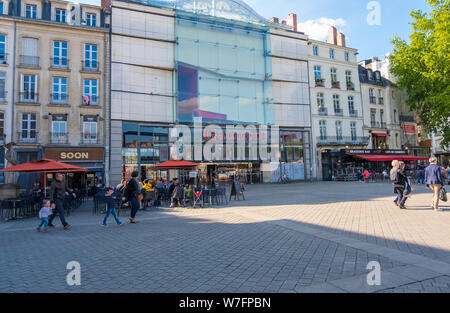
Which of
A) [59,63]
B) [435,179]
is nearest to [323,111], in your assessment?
[435,179]

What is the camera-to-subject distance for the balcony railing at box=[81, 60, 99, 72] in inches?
945

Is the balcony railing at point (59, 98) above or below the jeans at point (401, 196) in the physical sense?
above

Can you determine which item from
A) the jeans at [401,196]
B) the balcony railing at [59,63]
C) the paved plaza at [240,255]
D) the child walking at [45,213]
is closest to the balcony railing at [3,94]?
the balcony railing at [59,63]

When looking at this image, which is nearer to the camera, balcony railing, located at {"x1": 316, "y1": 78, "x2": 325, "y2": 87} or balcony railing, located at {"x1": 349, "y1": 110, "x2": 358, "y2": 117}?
balcony railing, located at {"x1": 316, "y1": 78, "x2": 325, "y2": 87}

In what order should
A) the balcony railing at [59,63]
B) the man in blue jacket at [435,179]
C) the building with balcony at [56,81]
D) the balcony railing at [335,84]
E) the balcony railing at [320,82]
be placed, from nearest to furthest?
the man in blue jacket at [435,179] → the building with balcony at [56,81] → the balcony railing at [59,63] → the balcony railing at [320,82] → the balcony railing at [335,84]

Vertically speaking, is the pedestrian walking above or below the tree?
below

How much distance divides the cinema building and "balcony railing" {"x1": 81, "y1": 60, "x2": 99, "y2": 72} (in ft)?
4.93

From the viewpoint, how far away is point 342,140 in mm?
34656

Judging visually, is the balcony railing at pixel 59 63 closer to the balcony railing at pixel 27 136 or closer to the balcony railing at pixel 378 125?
the balcony railing at pixel 27 136

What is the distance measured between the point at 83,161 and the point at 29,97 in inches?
260

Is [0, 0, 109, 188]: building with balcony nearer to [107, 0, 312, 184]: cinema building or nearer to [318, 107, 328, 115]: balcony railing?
[107, 0, 312, 184]: cinema building

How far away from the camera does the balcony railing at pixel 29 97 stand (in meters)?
22.2

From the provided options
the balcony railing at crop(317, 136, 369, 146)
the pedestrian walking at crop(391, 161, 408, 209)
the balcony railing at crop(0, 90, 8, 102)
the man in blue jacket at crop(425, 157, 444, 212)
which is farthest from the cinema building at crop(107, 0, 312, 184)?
the man in blue jacket at crop(425, 157, 444, 212)

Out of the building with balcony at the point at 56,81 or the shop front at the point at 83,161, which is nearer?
the building with balcony at the point at 56,81
